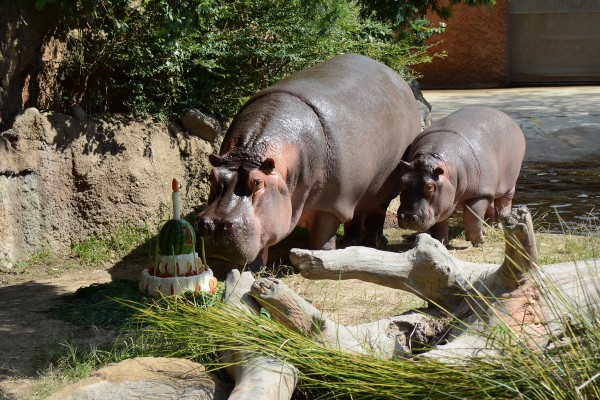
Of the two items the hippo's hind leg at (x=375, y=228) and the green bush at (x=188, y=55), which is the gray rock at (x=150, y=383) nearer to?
the green bush at (x=188, y=55)

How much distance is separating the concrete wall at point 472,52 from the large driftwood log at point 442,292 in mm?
14657

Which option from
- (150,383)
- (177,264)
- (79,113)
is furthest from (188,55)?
(150,383)

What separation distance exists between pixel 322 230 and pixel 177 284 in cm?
177

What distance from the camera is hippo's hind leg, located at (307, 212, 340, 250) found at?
6.74 metres

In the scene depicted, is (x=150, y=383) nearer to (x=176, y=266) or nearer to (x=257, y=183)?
(x=176, y=266)

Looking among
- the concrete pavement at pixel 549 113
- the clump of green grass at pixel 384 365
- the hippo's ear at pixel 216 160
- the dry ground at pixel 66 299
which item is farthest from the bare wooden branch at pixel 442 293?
the concrete pavement at pixel 549 113

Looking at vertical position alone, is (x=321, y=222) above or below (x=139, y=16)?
below

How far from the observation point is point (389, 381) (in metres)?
3.31

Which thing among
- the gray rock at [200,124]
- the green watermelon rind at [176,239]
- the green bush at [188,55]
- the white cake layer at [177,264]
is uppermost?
the green bush at [188,55]

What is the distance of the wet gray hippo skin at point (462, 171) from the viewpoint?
6980 millimetres

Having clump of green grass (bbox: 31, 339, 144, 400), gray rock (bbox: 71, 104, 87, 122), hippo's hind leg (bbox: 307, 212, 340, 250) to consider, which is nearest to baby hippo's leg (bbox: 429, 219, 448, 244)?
hippo's hind leg (bbox: 307, 212, 340, 250)

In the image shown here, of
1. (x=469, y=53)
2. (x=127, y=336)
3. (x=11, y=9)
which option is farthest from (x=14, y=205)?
(x=469, y=53)

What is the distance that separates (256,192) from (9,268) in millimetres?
2083

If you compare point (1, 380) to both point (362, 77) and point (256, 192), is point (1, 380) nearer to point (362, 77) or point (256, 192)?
point (256, 192)
